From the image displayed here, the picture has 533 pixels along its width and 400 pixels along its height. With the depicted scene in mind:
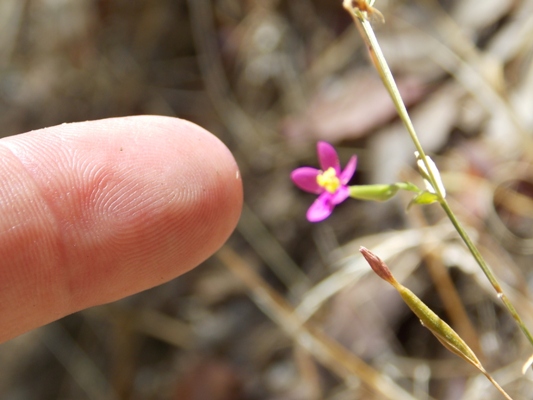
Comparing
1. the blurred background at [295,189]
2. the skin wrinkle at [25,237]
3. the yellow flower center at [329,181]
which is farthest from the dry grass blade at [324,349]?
the skin wrinkle at [25,237]

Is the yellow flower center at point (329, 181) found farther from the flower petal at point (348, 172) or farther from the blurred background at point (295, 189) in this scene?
the blurred background at point (295, 189)

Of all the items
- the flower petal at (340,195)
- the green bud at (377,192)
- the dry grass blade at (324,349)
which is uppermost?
the green bud at (377,192)

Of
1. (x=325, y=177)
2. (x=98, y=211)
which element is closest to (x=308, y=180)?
(x=325, y=177)

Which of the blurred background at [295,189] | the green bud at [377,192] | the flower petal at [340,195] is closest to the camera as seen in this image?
the green bud at [377,192]

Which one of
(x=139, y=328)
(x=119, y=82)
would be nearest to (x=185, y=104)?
(x=119, y=82)

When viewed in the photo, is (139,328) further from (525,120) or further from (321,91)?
(525,120)

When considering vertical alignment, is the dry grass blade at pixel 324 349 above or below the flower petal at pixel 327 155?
below

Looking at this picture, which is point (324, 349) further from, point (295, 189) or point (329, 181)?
point (295, 189)
